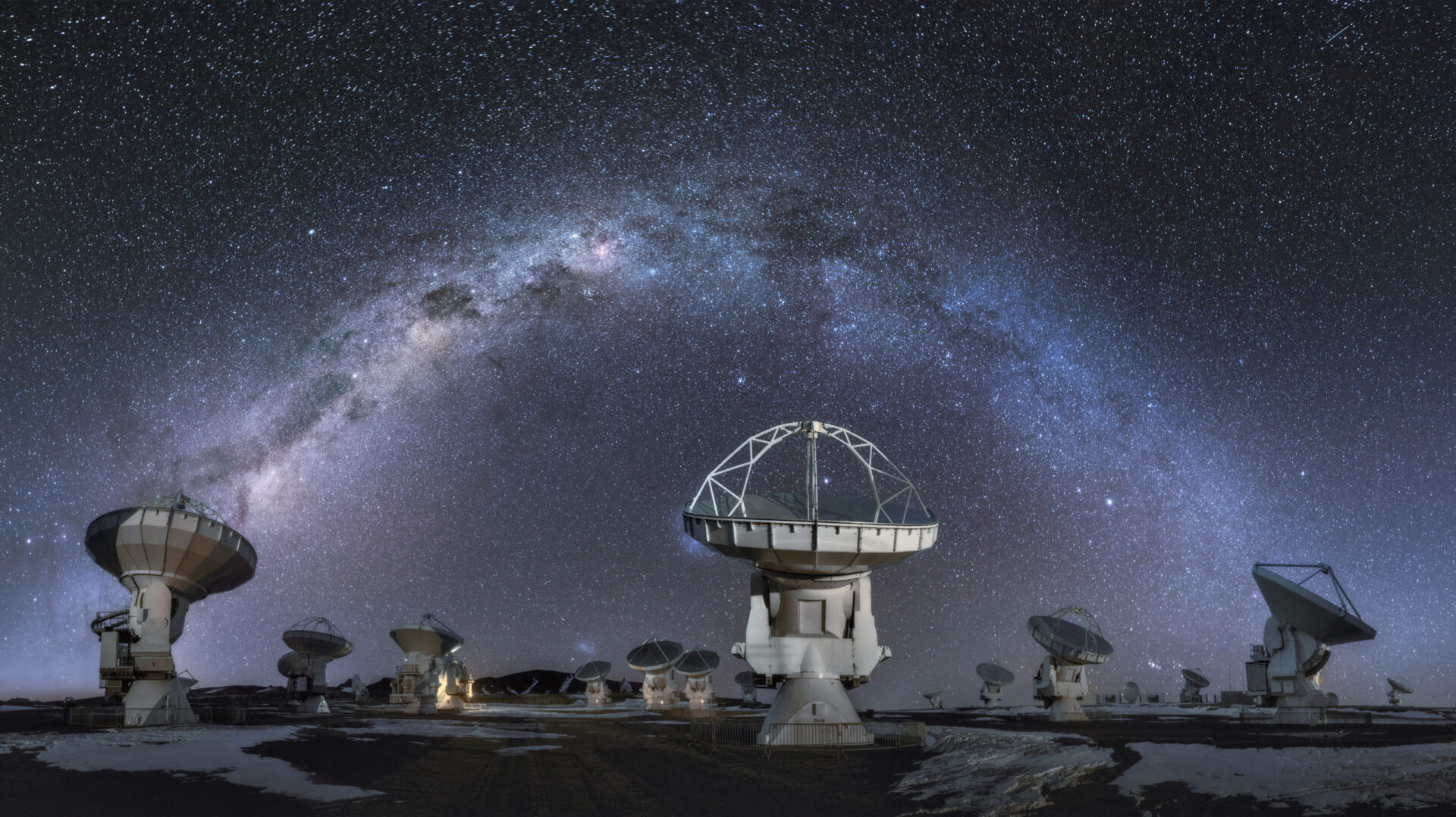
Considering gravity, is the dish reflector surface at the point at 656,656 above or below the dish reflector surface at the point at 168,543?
below

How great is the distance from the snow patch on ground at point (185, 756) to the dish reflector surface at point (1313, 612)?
120ft

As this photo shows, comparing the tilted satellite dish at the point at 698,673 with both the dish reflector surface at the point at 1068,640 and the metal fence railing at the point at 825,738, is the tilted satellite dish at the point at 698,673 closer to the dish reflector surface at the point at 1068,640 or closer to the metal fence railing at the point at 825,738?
the dish reflector surface at the point at 1068,640

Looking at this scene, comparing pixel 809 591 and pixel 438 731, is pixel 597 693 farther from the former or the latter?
pixel 809 591

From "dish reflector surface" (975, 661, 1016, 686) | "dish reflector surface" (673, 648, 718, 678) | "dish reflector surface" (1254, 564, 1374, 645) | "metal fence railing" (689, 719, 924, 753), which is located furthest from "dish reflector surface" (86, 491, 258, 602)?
"dish reflector surface" (975, 661, 1016, 686)

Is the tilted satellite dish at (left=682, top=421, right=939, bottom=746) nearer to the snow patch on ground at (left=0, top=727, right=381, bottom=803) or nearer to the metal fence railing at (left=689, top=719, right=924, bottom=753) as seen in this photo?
the metal fence railing at (left=689, top=719, right=924, bottom=753)

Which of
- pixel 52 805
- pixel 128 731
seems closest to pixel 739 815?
pixel 52 805

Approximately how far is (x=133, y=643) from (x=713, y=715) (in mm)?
30081

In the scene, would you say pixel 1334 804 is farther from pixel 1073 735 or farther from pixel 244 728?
pixel 244 728

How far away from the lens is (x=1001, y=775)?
19094mm

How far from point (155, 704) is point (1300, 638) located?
45.0 metres

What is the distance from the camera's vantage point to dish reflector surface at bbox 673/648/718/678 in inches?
2685

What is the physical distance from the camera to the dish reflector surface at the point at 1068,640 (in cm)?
4669

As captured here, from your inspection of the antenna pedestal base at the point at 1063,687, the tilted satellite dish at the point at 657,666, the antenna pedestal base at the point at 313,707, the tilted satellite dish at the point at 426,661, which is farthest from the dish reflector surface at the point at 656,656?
the antenna pedestal base at the point at 1063,687

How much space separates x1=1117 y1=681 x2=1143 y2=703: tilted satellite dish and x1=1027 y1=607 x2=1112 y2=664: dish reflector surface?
38898mm
